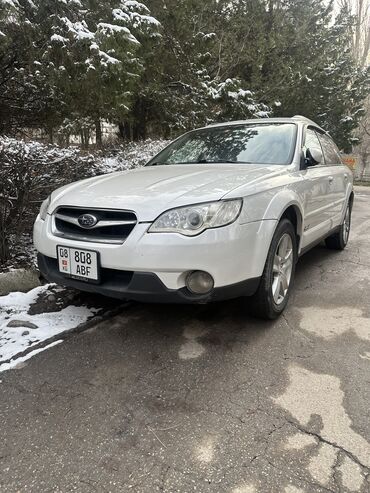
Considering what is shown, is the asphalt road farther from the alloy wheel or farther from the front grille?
the front grille

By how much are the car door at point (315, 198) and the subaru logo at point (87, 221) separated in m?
1.88

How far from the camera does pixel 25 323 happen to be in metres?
3.12

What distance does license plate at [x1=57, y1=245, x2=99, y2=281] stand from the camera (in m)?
2.66

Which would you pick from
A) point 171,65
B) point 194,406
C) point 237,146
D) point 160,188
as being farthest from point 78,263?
point 171,65

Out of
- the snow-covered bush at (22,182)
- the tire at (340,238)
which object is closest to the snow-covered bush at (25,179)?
the snow-covered bush at (22,182)

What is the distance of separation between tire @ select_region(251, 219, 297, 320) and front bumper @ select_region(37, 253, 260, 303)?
176mm

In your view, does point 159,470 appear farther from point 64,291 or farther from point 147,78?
point 147,78

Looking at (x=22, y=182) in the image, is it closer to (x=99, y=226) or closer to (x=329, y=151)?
(x=99, y=226)

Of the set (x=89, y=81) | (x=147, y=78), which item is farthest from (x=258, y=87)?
(x=89, y=81)

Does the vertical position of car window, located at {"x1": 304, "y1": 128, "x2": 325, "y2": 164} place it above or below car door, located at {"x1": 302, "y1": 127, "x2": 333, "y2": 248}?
above

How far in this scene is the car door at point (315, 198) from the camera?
3717 millimetres

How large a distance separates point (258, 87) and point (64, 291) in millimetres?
8430

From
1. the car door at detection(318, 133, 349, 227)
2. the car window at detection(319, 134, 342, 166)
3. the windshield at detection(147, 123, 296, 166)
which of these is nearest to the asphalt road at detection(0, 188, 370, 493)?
the windshield at detection(147, 123, 296, 166)

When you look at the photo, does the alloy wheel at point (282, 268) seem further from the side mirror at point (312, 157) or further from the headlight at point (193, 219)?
the side mirror at point (312, 157)
